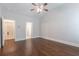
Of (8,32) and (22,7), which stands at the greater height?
(22,7)

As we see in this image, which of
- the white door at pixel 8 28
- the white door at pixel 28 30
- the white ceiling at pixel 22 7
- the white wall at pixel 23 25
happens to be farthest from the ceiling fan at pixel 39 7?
the white door at pixel 8 28

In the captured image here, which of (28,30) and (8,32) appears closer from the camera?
(8,32)

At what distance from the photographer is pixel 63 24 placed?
1875 millimetres

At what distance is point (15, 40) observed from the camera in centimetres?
187

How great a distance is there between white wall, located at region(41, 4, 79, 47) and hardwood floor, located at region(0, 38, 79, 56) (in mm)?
117

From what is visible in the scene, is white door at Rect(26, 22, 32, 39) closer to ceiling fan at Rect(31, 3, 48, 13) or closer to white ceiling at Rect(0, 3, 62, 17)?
white ceiling at Rect(0, 3, 62, 17)

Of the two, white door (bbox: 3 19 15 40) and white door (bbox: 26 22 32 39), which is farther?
white door (bbox: 26 22 32 39)

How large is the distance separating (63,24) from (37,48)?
0.72m

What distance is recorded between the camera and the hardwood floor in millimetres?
1788

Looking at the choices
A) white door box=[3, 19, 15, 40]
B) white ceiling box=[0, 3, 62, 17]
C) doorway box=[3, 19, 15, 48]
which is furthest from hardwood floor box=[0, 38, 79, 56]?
white ceiling box=[0, 3, 62, 17]

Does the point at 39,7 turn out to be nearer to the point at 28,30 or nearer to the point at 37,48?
the point at 28,30

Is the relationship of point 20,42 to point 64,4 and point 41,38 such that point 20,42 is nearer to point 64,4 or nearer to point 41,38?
point 41,38

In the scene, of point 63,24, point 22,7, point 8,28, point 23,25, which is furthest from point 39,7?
point 8,28

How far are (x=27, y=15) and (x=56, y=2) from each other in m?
0.63
